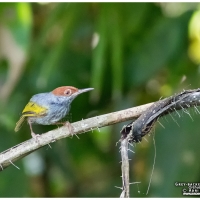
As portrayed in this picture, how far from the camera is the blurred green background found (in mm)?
1656

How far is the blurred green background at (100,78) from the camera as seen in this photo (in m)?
1.66

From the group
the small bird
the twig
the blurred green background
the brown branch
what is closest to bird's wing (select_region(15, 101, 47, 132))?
the small bird

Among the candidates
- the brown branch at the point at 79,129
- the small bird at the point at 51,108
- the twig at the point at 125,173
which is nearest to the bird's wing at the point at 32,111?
the small bird at the point at 51,108

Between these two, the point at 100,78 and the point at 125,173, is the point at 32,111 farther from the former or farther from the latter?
the point at 100,78

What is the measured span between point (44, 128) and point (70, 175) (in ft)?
0.83

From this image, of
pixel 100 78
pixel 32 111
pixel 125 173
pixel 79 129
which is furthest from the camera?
pixel 100 78

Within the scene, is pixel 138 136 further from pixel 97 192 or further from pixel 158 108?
pixel 97 192

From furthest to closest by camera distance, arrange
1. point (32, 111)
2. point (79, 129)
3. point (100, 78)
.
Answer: point (100, 78), point (32, 111), point (79, 129)

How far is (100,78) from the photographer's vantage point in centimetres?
176

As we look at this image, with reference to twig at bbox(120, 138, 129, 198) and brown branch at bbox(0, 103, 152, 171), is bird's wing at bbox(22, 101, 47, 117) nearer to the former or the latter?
brown branch at bbox(0, 103, 152, 171)

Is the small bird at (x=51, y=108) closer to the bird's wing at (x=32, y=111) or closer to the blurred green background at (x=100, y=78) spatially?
the bird's wing at (x=32, y=111)

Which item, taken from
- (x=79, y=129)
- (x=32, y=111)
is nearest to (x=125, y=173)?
(x=79, y=129)

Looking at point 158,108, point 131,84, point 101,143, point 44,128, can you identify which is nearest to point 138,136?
point 158,108

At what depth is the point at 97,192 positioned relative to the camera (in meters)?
2.05
